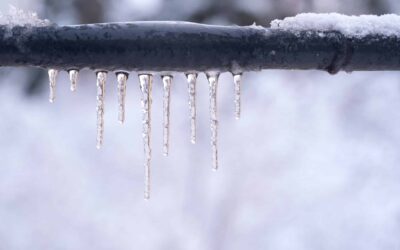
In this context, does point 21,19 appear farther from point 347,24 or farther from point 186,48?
point 347,24

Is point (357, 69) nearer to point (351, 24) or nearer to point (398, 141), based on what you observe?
point (351, 24)

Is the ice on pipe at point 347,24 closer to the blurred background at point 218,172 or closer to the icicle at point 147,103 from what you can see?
the icicle at point 147,103

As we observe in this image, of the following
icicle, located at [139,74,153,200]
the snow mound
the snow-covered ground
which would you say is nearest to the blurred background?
the snow-covered ground

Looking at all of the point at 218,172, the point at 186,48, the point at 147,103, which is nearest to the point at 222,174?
the point at 218,172

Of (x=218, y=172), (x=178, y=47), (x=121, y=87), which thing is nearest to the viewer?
(x=178, y=47)

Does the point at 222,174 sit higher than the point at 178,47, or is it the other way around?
the point at 178,47

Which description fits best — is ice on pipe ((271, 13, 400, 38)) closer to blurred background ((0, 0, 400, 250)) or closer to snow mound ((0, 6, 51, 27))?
snow mound ((0, 6, 51, 27))

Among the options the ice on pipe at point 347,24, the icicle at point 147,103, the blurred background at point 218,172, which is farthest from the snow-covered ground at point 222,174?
the ice on pipe at point 347,24

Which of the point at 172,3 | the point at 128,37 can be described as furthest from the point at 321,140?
the point at 128,37
